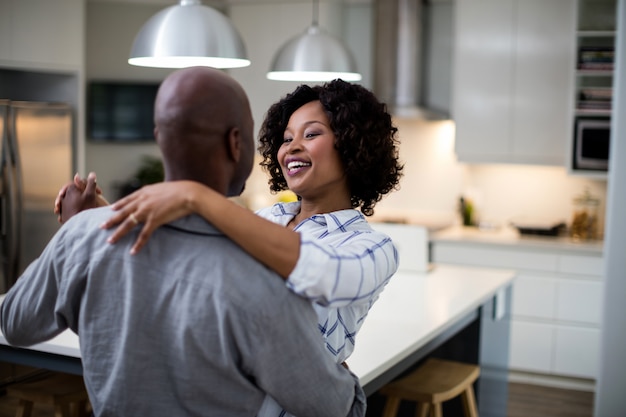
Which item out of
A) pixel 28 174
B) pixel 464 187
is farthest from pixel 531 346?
pixel 28 174

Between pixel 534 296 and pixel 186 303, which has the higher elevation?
pixel 186 303

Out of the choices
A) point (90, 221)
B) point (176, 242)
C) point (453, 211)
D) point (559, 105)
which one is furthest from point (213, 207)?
point (453, 211)

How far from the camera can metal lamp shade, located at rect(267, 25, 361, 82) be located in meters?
3.45

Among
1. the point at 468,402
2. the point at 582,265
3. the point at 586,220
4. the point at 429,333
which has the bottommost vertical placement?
the point at 468,402

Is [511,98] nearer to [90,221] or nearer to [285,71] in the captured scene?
[285,71]

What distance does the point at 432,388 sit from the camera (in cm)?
312

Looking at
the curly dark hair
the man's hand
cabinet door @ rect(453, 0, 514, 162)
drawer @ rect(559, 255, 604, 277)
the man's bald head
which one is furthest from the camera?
cabinet door @ rect(453, 0, 514, 162)

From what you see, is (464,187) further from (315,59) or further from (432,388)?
(432,388)

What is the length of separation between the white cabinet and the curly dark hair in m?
3.58

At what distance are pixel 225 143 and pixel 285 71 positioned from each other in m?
2.28

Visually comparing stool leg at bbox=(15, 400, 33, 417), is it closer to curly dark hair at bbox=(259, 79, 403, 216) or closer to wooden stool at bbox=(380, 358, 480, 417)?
wooden stool at bbox=(380, 358, 480, 417)

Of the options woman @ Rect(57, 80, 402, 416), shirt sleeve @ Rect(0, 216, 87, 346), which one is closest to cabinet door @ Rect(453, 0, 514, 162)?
woman @ Rect(57, 80, 402, 416)

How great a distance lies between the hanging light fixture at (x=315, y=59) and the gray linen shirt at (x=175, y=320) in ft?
7.41

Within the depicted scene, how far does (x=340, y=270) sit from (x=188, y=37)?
169 centimetres
